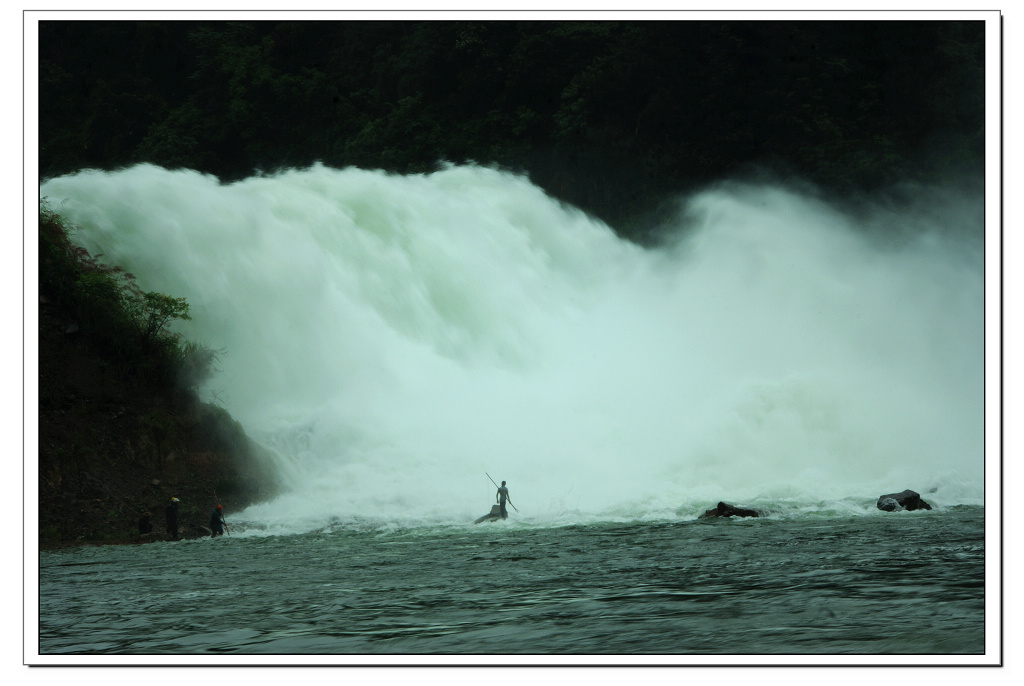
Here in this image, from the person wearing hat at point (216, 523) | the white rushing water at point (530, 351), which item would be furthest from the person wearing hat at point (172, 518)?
the white rushing water at point (530, 351)

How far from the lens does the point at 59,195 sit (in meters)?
9.96

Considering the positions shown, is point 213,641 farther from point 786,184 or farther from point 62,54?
point 786,184

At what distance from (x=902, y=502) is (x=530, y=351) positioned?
189 inches

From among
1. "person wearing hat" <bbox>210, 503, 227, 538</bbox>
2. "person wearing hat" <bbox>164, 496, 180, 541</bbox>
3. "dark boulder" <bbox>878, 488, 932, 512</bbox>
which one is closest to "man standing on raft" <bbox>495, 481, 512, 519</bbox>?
"person wearing hat" <bbox>210, 503, 227, 538</bbox>

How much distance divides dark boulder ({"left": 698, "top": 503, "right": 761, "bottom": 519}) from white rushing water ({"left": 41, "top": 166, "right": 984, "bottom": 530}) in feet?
0.98

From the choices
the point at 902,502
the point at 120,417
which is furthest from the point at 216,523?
the point at 902,502

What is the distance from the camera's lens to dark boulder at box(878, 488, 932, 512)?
8.47 meters

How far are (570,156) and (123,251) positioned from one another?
7.77 meters

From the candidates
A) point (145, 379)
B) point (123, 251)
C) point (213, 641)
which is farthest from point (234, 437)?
point (213, 641)

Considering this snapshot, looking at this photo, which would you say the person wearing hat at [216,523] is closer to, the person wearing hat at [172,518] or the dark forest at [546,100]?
the person wearing hat at [172,518]

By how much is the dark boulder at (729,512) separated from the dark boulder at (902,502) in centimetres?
125

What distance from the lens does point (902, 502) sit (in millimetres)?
8594

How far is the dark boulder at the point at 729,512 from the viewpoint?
8.42 metres

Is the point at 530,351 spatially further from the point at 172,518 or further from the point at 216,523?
the point at 172,518
